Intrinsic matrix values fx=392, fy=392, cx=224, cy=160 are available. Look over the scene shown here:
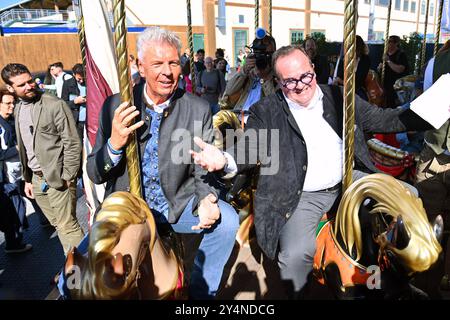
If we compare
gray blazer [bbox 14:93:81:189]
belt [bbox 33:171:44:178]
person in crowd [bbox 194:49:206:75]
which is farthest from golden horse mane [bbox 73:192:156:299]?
person in crowd [bbox 194:49:206:75]

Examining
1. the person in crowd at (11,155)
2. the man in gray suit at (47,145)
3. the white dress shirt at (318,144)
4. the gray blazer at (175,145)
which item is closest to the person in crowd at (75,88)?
the person in crowd at (11,155)

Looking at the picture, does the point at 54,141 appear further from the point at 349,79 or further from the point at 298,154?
the point at 349,79

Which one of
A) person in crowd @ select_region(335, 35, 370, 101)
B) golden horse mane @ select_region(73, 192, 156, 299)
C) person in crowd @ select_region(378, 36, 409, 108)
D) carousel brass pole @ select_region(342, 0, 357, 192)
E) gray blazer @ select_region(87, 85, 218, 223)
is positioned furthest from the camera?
person in crowd @ select_region(378, 36, 409, 108)

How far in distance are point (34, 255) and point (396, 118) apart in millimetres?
3074

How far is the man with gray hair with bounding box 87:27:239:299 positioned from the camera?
171cm

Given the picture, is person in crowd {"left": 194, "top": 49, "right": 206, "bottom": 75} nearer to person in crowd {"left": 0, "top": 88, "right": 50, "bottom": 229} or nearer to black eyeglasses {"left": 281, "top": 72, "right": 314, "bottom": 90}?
person in crowd {"left": 0, "top": 88, "right": 50, "bottom": 229}

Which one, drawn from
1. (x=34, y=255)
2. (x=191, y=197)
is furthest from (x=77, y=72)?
(x=191, y=197)

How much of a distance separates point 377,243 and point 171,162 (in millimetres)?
985

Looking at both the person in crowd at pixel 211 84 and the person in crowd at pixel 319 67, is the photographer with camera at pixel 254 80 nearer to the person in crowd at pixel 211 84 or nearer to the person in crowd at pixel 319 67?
the person in crowd at pixel 319 67

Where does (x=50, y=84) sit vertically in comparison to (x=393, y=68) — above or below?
below

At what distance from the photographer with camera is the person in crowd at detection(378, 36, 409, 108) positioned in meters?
2.84

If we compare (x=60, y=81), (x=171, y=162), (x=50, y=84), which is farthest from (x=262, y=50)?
(x=50, y=84)

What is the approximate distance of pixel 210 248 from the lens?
1.94 meters
